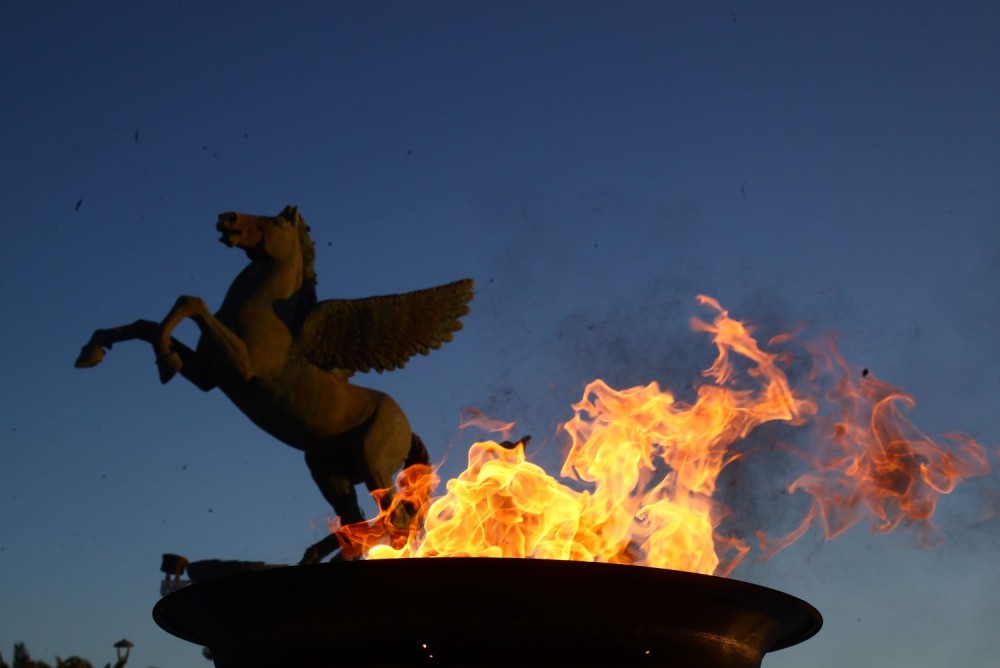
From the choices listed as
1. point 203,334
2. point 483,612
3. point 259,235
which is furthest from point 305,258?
point 483,612

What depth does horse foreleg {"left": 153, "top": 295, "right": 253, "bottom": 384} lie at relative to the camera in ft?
26.8

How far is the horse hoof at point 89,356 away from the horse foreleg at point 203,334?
1.14ft

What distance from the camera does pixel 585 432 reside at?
8.09m

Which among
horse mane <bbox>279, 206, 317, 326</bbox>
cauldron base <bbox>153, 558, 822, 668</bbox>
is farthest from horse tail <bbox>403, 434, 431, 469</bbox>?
cauldron base <bbox>153, 558, 822, 668</bbox>

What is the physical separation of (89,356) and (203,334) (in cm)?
77

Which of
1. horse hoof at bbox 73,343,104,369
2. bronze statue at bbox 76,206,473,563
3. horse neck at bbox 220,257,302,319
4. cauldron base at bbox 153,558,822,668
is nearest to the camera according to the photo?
cauldron base at bbox 153,558,822,668

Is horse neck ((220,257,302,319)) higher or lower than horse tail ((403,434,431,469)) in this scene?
A: higher

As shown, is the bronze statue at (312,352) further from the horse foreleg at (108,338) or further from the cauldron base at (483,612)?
the cauldron base at (483,612)

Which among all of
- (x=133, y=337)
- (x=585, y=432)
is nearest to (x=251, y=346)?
(x=133, y=337)

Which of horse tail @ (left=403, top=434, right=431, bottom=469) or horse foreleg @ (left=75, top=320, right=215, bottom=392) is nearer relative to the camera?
horse foreleg @ (left=75, top=320, right=215, bottom=392)

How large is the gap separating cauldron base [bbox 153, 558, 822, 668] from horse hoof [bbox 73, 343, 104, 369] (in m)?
2.47

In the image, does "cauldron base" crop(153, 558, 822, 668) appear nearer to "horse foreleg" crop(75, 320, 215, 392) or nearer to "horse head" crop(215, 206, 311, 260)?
"horse foreleg" crop(75, 320, 215, 392)

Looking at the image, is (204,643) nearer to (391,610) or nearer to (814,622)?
(391,610)

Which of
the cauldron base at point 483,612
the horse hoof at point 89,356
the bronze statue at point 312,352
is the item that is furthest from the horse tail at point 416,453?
the cauldron base at point 483,612
